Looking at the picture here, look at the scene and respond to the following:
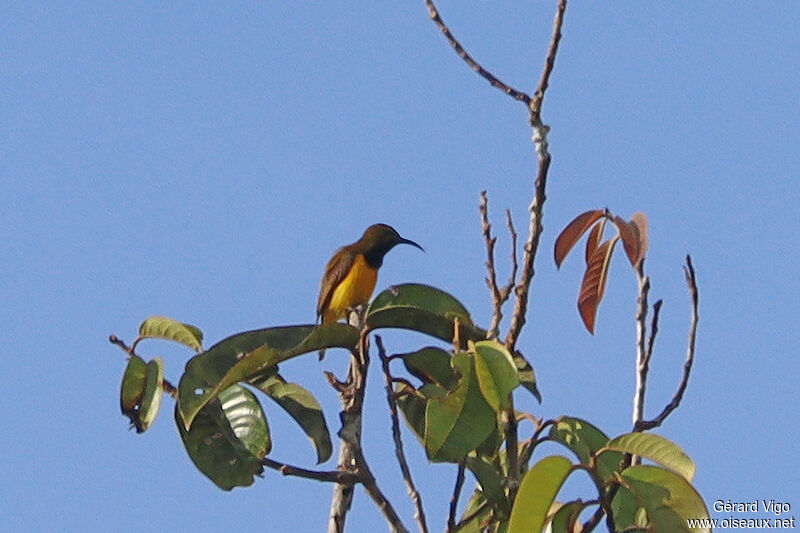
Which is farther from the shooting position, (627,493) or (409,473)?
(627,493)

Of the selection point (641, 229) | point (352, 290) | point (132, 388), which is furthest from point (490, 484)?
point (352, 290)

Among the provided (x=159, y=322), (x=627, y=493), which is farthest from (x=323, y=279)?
(x=627, y=493)

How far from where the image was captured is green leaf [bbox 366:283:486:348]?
3504mm

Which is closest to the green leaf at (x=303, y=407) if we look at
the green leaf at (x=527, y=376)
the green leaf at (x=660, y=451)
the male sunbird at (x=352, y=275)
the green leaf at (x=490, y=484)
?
the green leaf at (x=490, y=484)

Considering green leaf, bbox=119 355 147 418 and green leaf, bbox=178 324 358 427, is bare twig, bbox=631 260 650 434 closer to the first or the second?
green leaf, bbox=178 324 358 427

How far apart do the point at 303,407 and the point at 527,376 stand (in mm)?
627

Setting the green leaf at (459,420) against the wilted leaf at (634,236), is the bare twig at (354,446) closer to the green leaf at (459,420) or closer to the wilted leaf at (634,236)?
the green leaf at (459,420)

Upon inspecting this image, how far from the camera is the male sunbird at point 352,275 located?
21.7 feet

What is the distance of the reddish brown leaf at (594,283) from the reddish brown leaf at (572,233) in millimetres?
67

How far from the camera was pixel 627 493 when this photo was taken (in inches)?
134

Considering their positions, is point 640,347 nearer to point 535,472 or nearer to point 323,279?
point 535,472

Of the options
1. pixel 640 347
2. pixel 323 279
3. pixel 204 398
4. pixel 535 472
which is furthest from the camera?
pixel 323 279

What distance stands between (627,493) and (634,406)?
0.31 meters

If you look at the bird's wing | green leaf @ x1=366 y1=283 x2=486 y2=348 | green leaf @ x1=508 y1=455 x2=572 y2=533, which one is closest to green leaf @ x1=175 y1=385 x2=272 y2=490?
green leaf @ x1=366 y1=283 x2=486 y2=348
